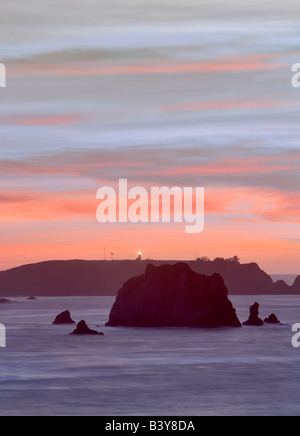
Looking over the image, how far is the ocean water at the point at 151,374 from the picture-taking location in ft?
204

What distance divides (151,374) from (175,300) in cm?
5307

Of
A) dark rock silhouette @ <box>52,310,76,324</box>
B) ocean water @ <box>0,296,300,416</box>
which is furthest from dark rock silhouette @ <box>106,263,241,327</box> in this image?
dark rock silhouette @ <box>52,310,76,324</box>

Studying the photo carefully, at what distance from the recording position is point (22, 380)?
242 feet

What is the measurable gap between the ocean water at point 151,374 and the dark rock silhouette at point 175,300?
4.76m

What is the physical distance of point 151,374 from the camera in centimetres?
7944

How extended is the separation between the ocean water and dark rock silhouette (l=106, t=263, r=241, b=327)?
476 centimetres

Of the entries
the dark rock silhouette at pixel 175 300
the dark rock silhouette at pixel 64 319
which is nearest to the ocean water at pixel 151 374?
the dark rock silhouette at pixel 175 300

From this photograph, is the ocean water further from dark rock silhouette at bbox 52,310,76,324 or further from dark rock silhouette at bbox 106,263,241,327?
dark rock silhouette at bbox 52,310,76,324

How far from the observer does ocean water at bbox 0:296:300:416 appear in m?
62.1

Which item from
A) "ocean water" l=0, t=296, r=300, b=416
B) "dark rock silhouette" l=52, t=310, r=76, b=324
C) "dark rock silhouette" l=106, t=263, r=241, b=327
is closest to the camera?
"ocean water" l=0, t=296, r=300, b=416

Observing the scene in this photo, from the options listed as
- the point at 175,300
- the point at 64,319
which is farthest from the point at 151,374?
the point at 64,319

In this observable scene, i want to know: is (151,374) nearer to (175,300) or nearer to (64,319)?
(175,300)
